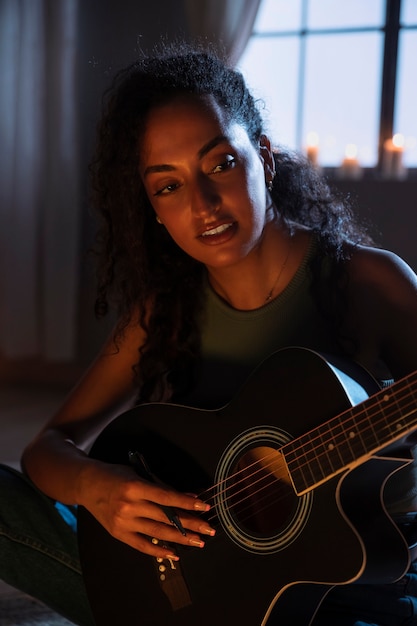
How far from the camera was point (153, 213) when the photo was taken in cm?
140

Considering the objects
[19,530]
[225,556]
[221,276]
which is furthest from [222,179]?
[19,530]

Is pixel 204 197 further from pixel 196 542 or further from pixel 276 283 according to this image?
pixel 196 542

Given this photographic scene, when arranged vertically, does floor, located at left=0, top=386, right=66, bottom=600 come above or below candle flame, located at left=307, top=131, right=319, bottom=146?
below

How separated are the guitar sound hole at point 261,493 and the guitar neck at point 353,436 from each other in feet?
0.12

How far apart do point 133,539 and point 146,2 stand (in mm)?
2533

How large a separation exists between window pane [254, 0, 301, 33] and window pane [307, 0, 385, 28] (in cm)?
6

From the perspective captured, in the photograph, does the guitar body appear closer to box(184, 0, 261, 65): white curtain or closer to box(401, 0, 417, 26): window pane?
box(184, 0, 261, 65): white curtain

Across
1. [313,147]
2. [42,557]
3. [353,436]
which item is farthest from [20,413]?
[353,436]

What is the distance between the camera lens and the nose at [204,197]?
1.16m

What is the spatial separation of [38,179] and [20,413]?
97 centimetres

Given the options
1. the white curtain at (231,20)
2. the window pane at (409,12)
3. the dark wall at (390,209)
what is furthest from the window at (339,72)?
the dark wall at (390,209)

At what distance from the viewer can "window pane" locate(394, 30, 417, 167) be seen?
2.94 metres

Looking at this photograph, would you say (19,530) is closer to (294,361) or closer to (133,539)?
(133,539)

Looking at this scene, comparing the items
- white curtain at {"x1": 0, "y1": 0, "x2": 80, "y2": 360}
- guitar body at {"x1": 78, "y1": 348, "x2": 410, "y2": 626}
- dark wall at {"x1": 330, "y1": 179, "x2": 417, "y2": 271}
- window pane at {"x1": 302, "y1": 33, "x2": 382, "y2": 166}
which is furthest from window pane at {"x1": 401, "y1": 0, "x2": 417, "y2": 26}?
guitar body at {"x1": 78, "y1": 348, "x2": 410, "y2": 626}
